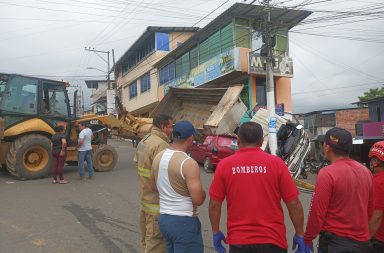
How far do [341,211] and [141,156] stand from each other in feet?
7.22

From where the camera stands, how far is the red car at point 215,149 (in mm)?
15852

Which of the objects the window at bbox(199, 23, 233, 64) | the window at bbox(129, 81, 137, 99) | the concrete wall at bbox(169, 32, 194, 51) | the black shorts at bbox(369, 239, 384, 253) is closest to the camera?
the black shorts at bbox(369, 239, 384, 253)

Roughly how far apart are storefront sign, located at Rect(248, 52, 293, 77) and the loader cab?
40.2ft

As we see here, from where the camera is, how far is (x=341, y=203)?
11.0ft

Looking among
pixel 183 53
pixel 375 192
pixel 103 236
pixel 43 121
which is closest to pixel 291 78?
pixel 183 53

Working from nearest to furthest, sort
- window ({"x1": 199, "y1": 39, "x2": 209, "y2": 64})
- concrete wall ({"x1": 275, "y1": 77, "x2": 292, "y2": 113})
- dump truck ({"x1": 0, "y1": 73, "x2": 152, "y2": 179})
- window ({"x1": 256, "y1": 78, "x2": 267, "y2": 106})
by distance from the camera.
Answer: dump truck ({"x1": 0, "y1": 73, "x2": 152, "y2": 179}) → window ({"x1": 256, "y1": 78, "x2": 267, "y2": 106}) → concrete wall ({"x1": 275, "y1": 77, "x2": 292, "y2": 113}) → window ({"x1": 199, "y1": 39, "x2": 209, "y2": 64})

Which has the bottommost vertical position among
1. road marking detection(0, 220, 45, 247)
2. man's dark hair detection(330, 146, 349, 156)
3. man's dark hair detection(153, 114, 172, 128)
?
road marking detection(0, 220, 45, 247)

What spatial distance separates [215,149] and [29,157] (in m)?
6.24

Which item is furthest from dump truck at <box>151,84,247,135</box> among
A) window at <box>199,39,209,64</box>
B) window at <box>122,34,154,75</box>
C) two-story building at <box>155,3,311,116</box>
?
window at <box>122,34,154,75</box>

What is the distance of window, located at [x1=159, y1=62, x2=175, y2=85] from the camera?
35156 mm

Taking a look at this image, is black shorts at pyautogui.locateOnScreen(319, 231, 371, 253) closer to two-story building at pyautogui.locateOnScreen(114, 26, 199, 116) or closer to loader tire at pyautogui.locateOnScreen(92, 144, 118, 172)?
loader tire at pyautogui.locateOnScreen(92, 144, 118, 172)

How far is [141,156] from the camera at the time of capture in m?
4.74

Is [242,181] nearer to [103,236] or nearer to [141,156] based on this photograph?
[141,156]

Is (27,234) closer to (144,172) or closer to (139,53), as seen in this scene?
(144,172)
